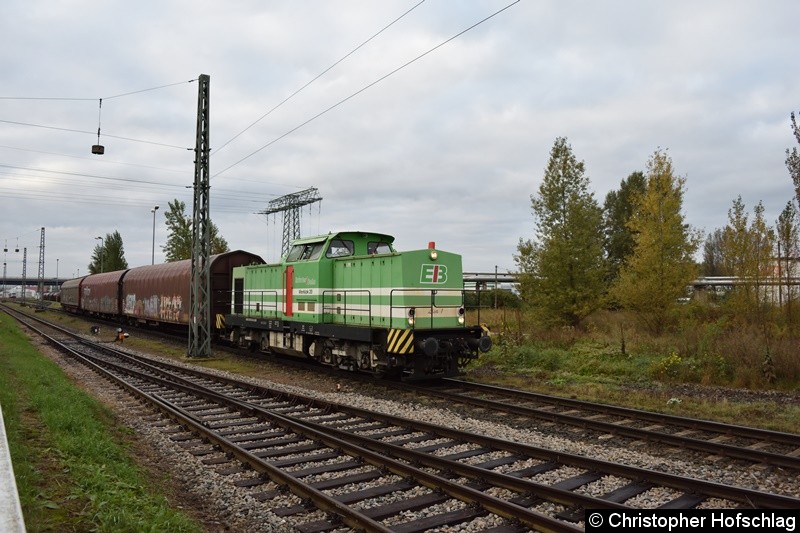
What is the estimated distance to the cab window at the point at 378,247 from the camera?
15.0m

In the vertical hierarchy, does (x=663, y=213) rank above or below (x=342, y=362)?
above

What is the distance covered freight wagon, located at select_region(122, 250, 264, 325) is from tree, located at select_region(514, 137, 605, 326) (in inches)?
474

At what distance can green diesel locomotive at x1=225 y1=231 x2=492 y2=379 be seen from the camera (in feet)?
40.5

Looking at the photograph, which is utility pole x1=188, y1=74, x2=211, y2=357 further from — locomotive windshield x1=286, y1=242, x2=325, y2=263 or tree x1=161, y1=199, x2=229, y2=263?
tree x1=161, y1=199, x2=229, y2=263

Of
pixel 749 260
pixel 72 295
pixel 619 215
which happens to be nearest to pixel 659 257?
pixel 749 260

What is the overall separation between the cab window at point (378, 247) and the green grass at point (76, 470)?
744 centimetres

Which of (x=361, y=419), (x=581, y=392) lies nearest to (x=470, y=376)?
(x=581, y=392)

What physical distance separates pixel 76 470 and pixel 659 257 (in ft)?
68.4

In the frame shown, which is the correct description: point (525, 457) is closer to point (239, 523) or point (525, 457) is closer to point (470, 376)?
point (239, 523)

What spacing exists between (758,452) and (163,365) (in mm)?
15215

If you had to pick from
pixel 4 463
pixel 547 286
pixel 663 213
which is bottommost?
pixel 4 463

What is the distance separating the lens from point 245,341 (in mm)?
20000

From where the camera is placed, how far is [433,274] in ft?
42.1

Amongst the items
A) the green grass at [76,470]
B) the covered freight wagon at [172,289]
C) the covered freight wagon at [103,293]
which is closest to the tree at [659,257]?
the covered freight wagon at [172,289]
